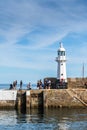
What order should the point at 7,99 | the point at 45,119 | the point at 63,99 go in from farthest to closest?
the point at 7,99, the point at 63,99, the point at 45,119

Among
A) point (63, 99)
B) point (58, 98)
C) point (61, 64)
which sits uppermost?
point (61, 64)

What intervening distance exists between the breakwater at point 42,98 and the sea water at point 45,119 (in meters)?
1.05

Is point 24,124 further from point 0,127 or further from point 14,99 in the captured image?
point 14,99

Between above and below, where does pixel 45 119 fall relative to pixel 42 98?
below

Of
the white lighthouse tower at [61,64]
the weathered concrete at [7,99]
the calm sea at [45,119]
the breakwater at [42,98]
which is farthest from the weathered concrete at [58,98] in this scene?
the white lighthouse tower at [61,64]

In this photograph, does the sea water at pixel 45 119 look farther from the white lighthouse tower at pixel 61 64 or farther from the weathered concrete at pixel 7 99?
the white lighthouse tower at pixel 61 64

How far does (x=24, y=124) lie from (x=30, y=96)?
1119 cm

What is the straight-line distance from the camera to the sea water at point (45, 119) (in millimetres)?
32250

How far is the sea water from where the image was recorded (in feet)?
106

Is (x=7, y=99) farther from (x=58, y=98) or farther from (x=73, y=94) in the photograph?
(x=73, y=94)

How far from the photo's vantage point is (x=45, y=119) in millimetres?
36562

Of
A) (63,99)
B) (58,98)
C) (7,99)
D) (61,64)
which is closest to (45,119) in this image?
(58,98)

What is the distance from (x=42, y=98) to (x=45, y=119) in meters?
8.71

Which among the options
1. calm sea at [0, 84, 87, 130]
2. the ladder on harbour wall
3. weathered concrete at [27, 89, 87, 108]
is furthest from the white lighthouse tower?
calm sea at [0, 84, 87, 130]
